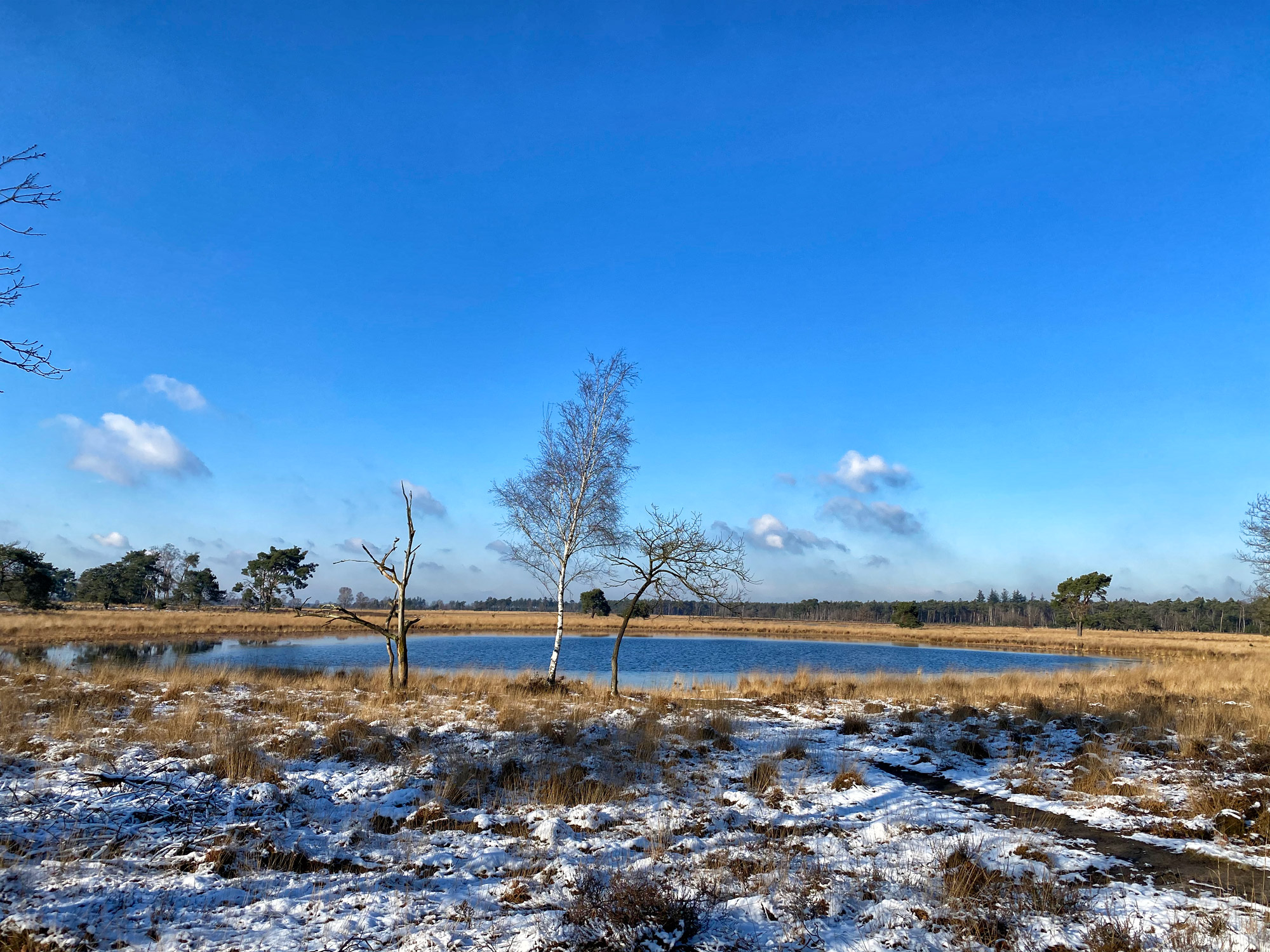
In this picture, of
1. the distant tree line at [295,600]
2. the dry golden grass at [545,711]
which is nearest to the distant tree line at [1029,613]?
the distant tree line at [295,600]

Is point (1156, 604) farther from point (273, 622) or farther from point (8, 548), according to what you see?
point (8, 548)

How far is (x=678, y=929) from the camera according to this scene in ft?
17.2

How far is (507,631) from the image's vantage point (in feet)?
223

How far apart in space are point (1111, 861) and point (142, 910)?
31.1 ft

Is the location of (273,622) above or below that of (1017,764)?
below

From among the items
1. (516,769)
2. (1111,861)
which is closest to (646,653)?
(516,769)

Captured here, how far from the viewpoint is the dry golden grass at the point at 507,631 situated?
144 feet

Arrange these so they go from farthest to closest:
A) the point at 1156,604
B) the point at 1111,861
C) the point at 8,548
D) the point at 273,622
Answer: the point at 1156,604 < the point at 273,622 < the point at 8,548 < the point at 1111,861

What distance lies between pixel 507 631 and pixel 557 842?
6302cm

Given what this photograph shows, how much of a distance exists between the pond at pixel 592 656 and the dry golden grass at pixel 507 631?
332 cm

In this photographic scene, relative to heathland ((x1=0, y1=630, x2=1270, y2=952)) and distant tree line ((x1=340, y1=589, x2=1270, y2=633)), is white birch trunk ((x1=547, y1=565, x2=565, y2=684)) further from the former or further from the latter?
distant tree line ((x1=340, y1=589, x2=1270, y2=633))

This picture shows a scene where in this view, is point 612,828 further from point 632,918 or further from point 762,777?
point 762,777

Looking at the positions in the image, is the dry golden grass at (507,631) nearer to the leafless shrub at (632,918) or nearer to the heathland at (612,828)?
the heathland at (612,828)

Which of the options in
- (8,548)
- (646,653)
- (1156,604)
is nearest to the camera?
(646,653)
